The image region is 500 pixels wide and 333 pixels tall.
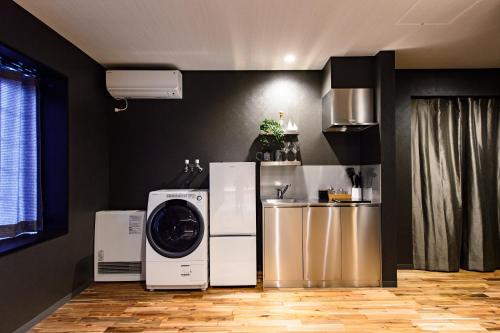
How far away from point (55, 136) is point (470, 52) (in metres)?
4.36

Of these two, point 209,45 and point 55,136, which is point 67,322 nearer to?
point 55,136

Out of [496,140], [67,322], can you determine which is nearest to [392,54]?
[496,140]

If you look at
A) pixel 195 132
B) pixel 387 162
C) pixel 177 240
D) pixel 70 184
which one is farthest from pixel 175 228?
pixel 387 162

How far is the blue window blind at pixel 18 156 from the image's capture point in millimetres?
2826

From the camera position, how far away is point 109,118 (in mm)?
4371

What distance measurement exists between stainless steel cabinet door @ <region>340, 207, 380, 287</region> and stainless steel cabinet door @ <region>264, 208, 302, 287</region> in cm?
48

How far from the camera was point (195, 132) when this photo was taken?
4.38 m

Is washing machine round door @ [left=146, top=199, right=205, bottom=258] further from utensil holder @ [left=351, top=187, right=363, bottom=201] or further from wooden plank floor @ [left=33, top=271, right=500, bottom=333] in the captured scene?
utensil holder @ [left=351, top=187, right=363, bottom=201]

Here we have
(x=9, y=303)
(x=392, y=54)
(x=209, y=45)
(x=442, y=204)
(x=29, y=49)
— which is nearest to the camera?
(x=9, y=303)

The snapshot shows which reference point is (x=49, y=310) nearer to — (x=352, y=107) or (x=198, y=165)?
(x=198, y=165)

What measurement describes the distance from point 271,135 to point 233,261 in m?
1.57

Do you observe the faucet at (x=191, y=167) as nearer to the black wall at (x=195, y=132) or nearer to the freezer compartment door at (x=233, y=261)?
the black wall at (x=195, y=132)

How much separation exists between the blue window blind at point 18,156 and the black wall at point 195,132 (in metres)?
1.22

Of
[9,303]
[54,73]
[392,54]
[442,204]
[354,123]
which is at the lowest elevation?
[9,303]
